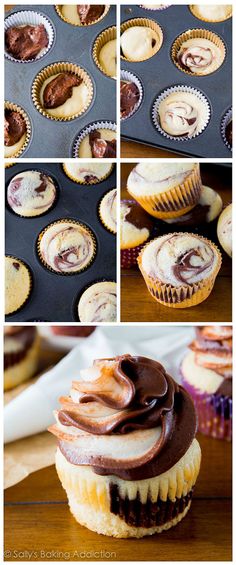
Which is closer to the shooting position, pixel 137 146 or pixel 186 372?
pixel 137 146

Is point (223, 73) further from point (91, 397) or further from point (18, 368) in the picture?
point (18, 368)

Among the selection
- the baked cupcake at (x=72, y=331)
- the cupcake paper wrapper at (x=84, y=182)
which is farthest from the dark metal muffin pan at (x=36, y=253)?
the baked cupcake at (x=72, y=331)

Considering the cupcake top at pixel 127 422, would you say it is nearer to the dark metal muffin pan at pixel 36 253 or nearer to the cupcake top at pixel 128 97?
the dark metal muffin pan at pixel 36 253

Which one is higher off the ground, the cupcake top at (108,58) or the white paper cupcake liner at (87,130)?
the cupcake top at (108,58)

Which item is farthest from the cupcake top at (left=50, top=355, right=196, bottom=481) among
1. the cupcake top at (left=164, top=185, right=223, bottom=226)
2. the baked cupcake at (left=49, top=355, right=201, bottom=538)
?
the cupcake top at (left=164, top=185, right=223, bottom=226)

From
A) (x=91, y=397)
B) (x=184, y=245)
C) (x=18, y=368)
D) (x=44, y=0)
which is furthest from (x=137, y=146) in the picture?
(x=18, y=368)

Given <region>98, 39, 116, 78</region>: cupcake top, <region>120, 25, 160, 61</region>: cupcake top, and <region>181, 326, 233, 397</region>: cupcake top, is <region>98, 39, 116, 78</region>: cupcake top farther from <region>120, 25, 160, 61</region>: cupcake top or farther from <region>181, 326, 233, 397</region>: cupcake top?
<region>181, 326, 233, 397</region>: cupcake top

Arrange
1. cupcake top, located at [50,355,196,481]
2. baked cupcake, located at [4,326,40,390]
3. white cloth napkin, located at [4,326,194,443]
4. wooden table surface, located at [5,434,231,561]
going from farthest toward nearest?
baked cupcake, located at [4,326,40,390]
white cloth napkin, located at [4,326,194,443]
wooden table surface, located at [5,434,231,561]
cupcake top, located at [50,355,196,481]
